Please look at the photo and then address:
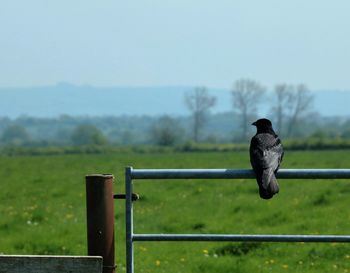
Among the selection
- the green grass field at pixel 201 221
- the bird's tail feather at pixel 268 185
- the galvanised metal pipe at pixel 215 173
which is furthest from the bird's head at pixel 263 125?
the green grass field at pixel 201 221

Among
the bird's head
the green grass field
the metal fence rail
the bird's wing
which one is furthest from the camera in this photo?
the green grass field

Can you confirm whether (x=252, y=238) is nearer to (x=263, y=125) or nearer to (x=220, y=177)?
(x=220, y=177)

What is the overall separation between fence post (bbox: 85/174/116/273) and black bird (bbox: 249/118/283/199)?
909 millimetres

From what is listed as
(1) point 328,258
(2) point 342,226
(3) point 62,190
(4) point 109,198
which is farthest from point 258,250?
(3) point 62,190

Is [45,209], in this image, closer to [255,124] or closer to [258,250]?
[258,250]

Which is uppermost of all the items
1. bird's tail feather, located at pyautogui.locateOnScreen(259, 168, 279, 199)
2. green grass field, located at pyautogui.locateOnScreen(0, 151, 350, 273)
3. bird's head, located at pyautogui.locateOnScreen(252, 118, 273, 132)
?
bird's head, located at pyautogui.locateOnScreen(252, 118, 273, 132)

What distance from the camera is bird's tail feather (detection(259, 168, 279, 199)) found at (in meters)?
5.27

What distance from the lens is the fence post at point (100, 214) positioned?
5.27m

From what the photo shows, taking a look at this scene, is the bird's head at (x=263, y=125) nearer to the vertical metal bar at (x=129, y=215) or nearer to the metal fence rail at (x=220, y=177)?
the metal fence rail at (x=220, y=177)

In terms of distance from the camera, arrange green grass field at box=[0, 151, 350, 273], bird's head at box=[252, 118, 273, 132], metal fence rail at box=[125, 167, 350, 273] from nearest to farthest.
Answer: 1. metal fence rail at box=[125, 167, 350, 273]
2. bird's head at box=[252, 118, 273, 132]
3. green grass field at box=[0, 151, 350, 273]

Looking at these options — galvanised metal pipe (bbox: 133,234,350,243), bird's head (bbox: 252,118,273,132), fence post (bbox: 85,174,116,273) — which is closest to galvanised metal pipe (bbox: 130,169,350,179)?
fence post (bbox: 85,174,116,273)

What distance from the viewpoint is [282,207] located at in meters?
17.4

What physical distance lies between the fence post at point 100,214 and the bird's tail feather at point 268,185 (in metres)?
0.90

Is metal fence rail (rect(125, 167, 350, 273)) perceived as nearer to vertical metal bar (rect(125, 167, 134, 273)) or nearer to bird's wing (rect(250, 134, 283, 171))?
vertical metal bar (rect(125, 167, 134, 273))
